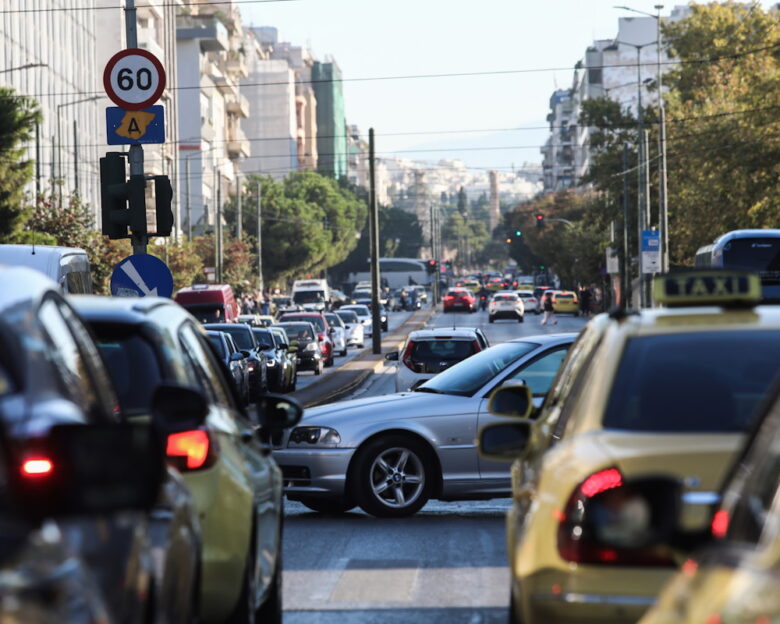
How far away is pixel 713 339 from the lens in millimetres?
6098

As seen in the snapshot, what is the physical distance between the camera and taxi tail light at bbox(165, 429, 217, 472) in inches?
240

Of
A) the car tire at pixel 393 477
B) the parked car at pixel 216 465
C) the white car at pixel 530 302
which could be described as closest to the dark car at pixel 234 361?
the car tire at pixel 393 477

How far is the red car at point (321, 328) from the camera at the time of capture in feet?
166

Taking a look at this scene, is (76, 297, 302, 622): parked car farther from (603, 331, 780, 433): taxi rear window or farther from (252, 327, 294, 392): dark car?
(252, 327, 294, 392): dark car

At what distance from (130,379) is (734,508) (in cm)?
346

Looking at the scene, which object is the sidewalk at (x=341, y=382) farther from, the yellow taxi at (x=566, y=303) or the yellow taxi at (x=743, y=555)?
the yellow taxi at (x=566, y=303)

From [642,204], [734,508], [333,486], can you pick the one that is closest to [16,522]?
[734,508]

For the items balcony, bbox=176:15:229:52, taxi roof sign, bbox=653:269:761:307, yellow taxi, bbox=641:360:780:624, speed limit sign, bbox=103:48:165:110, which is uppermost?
balcony, bbox=176:15:229:52

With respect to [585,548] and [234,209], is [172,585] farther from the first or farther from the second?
[234,209]

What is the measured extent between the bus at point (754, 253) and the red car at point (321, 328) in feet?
61.7

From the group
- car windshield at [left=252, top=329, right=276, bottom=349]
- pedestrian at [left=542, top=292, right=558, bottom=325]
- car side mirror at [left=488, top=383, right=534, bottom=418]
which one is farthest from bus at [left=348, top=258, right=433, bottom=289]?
car side mirror at [left=488, top=383, right=534, bottom=418]

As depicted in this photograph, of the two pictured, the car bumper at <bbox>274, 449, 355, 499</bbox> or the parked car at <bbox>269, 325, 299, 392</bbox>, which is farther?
the parked car at <bbox>269, 325, 299, 392</bbox>

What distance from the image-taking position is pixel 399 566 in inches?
412

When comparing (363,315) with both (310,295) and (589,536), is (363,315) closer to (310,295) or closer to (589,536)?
(310,295)
